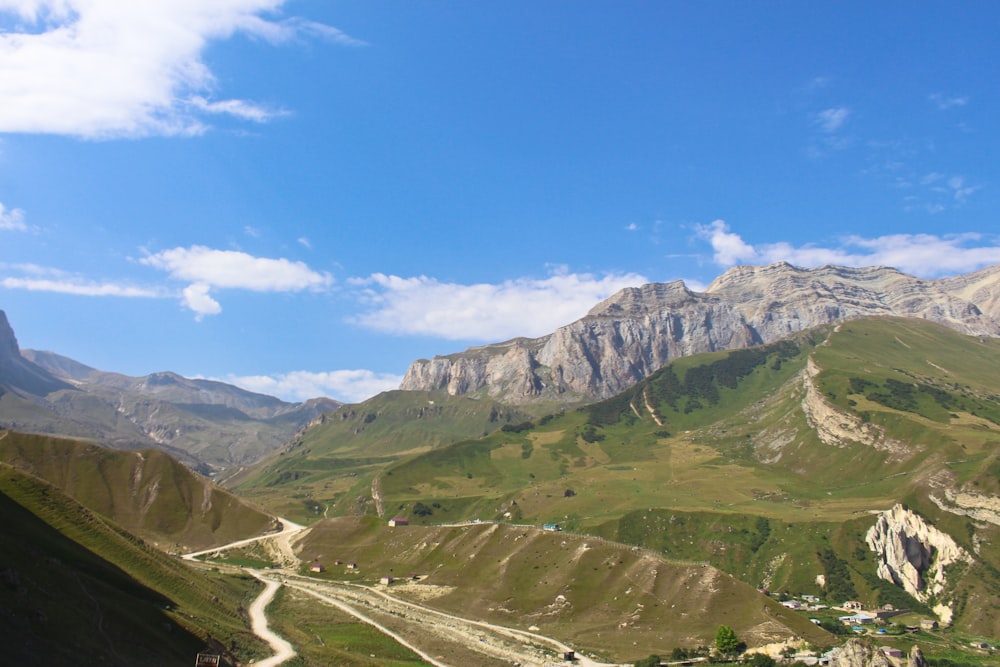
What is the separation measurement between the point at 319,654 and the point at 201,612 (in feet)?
62.5

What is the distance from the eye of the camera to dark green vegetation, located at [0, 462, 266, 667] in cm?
5791

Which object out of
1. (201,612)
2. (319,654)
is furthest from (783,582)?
(201,612)

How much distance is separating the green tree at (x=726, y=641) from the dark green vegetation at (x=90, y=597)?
72.6 metres

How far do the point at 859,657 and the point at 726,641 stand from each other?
21685 millimetres

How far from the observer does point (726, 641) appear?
11031cm

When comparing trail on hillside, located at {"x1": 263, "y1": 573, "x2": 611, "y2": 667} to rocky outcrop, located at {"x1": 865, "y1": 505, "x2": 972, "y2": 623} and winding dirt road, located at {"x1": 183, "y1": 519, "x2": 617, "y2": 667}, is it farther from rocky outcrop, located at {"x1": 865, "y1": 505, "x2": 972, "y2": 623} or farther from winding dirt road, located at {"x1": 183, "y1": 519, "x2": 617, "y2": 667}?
rocky outcrop, located at {"x1": 865, "y1": 505, "x2": 972, "y2": 623}

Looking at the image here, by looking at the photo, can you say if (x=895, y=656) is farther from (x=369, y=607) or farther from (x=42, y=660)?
(x=42, y=660)

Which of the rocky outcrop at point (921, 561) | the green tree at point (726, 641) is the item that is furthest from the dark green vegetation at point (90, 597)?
the rocky outcrop at point (921, 561)

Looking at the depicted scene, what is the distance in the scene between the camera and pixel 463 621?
137375 millimetres

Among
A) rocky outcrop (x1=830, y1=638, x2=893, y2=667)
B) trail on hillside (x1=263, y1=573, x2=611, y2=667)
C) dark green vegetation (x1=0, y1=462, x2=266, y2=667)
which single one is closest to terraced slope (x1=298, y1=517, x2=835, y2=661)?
trail on hillside (x1=263, y1=573, x2=611, y2=667)

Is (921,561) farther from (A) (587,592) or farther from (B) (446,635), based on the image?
(B) (446,635)

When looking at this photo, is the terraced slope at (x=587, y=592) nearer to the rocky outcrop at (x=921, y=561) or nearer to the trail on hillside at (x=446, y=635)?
the trail on hillside at (x=446, y=635)

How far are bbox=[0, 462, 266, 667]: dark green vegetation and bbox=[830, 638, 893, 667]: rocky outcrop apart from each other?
82.5 m

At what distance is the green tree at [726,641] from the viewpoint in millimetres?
109312
